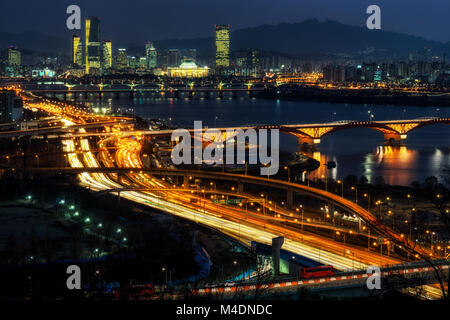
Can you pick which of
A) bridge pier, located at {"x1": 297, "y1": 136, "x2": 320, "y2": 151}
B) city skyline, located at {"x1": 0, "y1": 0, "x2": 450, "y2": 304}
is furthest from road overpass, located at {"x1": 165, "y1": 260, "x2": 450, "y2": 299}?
bridge pier, located at {"x1": 297, "y1": 136, "x2": 320, "y2": 151}

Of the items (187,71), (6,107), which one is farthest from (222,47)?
(6,107)

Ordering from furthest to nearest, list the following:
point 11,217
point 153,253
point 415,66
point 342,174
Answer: point 415,66 → point 342,174 → point 11,217 → point 153,253

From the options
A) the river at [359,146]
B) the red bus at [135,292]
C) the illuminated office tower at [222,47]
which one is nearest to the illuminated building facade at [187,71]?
the illuminated office tower at [222,47]

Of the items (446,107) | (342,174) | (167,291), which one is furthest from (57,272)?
(446,107)

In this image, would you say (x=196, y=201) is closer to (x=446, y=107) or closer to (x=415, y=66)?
(x=446, y=107)

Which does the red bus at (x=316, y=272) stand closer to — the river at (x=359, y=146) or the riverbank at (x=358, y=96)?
the river at (x=359, y=146)

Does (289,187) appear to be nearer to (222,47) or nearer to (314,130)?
(314,130)
